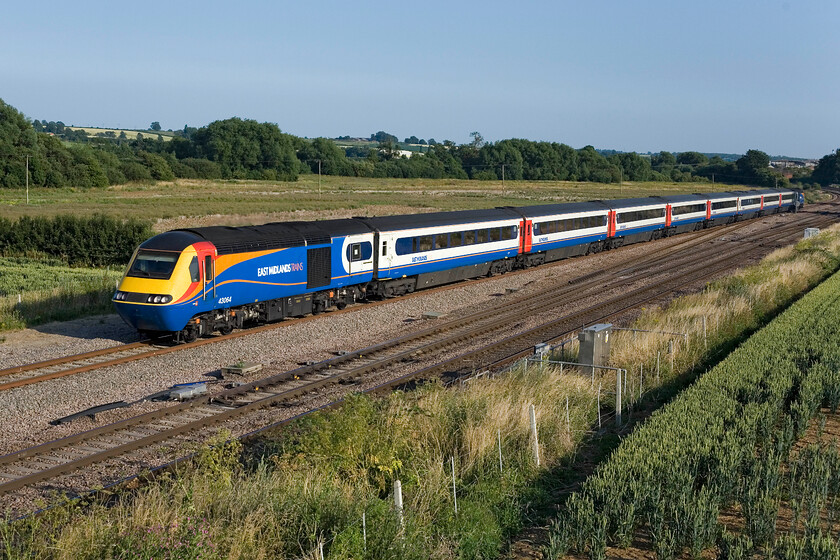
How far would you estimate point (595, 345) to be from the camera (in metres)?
18.9

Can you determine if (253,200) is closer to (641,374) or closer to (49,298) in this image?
(49,298)

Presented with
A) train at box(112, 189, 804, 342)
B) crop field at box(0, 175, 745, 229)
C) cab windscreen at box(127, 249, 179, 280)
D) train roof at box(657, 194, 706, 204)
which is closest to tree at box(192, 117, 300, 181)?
crop field at box(0, 175, 745, 229)

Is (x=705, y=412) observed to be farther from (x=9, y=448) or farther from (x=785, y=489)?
(x=9, y=448)

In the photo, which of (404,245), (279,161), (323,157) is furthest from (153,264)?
(323,157)

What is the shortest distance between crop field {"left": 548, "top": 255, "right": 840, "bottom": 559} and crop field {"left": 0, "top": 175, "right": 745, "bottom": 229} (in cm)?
4945

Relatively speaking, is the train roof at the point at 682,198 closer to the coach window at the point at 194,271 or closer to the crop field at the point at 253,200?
the crop field at the point at 253,200

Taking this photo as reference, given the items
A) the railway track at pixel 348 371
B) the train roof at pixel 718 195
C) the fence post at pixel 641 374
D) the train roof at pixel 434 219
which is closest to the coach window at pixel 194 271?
the railway track at pixel 348 371

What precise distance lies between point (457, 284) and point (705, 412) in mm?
22565

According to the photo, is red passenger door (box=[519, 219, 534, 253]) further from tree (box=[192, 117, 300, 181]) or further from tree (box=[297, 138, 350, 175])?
tree (box=[297, 138, 350, 175])

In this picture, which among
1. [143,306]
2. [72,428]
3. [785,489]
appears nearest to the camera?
[785,489]

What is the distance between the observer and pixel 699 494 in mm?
10648

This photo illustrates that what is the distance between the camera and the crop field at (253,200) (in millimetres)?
67562

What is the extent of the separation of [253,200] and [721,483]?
8020cm

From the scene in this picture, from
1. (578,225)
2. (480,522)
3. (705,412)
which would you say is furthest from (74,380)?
(578,225)
